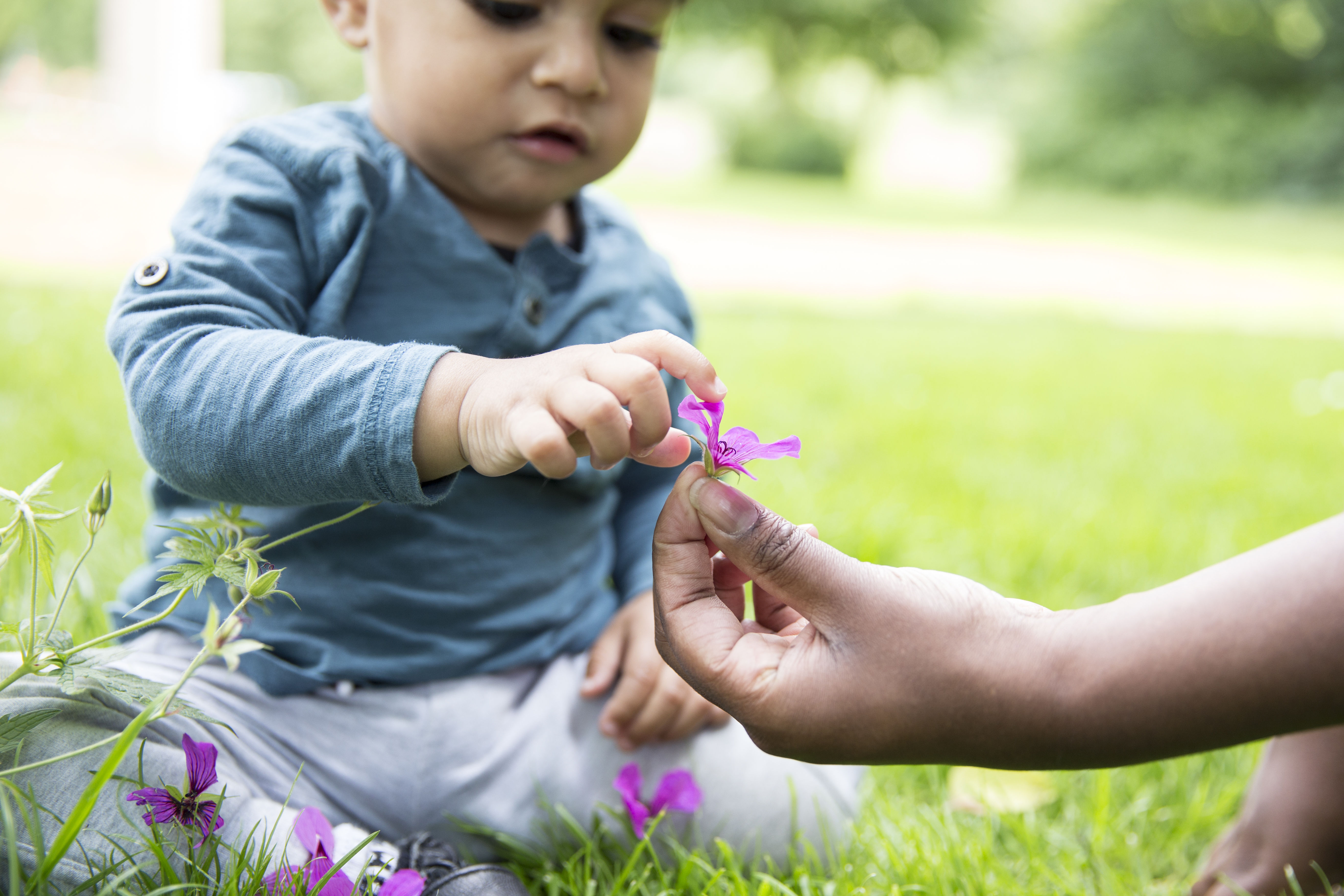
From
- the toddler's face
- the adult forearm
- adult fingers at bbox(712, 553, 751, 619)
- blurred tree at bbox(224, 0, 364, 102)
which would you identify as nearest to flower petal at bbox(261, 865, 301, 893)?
adult fingers at bbox(712, 553, 751, 619)

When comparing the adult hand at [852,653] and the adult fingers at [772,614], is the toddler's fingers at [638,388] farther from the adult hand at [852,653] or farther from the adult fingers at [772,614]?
the adult fingers at [772,614]

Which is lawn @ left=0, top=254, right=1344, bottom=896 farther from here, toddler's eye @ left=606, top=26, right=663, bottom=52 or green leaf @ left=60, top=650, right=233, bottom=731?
toddler's eye @ left=606, top=26, right=663, bottom=52

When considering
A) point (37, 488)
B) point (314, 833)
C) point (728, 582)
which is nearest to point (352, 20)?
point (37, 488)

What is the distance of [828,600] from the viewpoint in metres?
0.96

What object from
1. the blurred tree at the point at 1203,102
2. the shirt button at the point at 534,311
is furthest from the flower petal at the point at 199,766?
the blurred tree at the point at 1203,102

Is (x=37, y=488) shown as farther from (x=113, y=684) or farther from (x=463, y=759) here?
(x=463, y=759)

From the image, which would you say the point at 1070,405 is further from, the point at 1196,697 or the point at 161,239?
the point at 161,239

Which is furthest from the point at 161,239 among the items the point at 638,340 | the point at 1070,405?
the point at 638,340

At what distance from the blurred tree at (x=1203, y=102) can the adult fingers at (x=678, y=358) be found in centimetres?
2063

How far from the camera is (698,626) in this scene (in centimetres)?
100

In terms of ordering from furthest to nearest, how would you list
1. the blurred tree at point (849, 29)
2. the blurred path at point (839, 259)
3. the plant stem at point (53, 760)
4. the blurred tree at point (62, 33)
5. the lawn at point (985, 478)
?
the blurred tree at point (62, 33)
the blurred tree at point (849, 29)
the blurred path at point (839, 259)
the lawn at point (985, 478)
the plant stem at point (53, 760)

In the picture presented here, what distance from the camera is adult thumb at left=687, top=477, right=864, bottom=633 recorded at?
94 centimetres

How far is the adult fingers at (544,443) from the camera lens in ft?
2.64

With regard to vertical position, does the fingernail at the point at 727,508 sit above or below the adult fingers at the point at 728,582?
above
